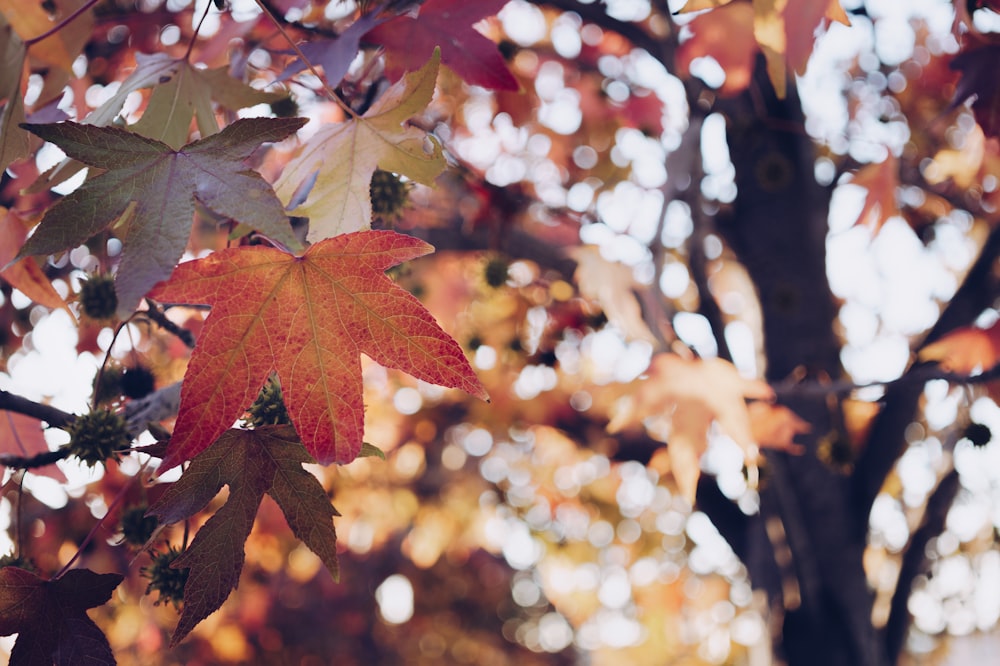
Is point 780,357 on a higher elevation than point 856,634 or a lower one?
higher

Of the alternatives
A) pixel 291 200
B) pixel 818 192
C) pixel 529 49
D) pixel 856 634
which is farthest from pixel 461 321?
pixel 291 200

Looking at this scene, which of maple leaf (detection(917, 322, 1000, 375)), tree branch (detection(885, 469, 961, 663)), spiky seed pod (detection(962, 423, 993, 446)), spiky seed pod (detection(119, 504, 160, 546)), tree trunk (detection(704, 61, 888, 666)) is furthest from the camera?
tree branch (detection(885, 469, 961, 663))

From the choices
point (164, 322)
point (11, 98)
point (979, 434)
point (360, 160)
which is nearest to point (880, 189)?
point (979, 434)

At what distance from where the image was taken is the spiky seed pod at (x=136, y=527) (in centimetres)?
125

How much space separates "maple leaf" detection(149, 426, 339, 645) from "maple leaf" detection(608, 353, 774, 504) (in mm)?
800

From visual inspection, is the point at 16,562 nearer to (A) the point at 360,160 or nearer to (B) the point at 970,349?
(A) the point at 360,160

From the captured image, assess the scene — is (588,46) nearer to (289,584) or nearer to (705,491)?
(705,491)

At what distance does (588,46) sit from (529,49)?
1.25 feet

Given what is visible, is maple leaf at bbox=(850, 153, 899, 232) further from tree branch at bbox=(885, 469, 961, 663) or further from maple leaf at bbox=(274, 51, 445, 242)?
maple leaf at bbox=(274, 51, 445, 242)

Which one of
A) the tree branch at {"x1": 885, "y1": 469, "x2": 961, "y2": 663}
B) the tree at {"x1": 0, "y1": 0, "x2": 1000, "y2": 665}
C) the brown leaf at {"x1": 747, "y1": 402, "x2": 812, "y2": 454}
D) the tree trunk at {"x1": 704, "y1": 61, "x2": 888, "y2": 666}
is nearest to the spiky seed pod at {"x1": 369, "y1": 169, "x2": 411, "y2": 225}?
the tree at {"x1": 0, "y1": 0, "x2": 1000, "y2": 665}

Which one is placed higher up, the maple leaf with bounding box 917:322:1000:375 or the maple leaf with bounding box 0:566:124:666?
the maple leaf with bounding box 0:566:124:666

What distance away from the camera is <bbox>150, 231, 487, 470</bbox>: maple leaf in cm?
83

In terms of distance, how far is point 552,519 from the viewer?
160 inches

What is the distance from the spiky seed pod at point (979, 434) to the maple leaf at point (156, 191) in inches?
77.7
